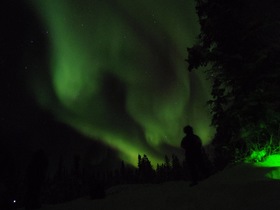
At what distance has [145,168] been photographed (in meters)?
146

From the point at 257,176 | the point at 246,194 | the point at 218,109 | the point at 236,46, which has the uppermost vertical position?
the point at 236,46

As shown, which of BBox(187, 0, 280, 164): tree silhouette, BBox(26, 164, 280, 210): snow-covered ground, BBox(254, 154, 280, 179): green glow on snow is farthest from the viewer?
BBox(187, 0, 280, 164): tree silhouette

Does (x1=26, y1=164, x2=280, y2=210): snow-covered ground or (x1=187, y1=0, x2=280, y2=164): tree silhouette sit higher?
(x1=187, y1=0, x2=280, y2=164): tree silhouette

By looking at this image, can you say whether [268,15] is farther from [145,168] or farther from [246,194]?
[145,168]

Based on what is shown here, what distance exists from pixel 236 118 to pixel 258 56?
7.41 ft

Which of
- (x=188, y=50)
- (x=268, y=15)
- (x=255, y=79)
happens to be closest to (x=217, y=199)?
(x=255, y=79)

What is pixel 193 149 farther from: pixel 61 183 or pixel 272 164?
pixel 61 183

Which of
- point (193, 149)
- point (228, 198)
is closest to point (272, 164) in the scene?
point (193, 149)

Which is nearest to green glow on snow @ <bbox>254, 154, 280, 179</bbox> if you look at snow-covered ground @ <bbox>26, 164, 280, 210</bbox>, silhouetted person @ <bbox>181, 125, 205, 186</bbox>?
snow-covered ground @ <bbox>26, 164, 280, 210</bbox>

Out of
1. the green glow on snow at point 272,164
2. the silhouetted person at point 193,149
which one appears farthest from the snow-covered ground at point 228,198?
the silhouetted person at point 193,149

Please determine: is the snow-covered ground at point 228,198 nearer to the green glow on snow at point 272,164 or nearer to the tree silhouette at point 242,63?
the green glow on snow at point 272,164

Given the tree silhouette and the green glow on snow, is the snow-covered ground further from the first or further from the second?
the tree silhouette

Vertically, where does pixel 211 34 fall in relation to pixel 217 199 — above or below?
above

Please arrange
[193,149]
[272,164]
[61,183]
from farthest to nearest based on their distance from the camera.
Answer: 1. [61,183]
2. [193,149]
3. [272,164]
